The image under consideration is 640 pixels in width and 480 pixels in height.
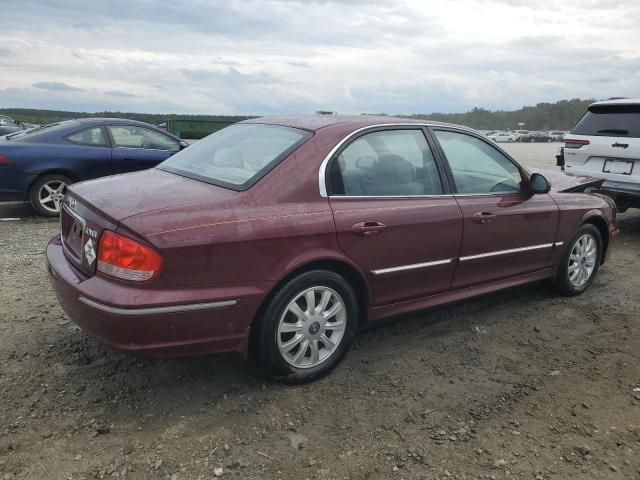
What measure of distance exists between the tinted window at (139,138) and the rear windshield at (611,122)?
6.00 meters

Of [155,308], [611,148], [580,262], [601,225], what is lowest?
[580,262]

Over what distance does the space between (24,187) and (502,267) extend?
6.31m

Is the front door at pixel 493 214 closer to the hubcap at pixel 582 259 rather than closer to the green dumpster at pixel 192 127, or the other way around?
the hubcap at pixel 582 259

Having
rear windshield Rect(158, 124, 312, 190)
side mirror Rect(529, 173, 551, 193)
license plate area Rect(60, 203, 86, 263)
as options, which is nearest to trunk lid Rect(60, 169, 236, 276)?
license plate area Rect(60, 203, 86, 263)

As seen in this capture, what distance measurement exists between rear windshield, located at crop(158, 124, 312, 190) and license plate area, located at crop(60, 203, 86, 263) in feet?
2.34

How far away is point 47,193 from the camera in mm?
7449

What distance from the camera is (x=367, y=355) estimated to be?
11.9 feet

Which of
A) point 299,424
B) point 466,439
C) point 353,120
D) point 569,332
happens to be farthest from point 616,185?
point 299,424

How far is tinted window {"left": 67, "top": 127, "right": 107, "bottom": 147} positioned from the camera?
24.9ft

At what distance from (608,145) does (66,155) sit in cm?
735

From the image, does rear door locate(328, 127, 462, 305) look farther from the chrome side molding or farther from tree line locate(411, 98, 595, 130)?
tree line locate(411, 98, 595, 130)

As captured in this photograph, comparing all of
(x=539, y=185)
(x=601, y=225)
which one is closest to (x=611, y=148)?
(x=601, y=225)

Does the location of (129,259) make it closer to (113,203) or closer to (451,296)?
(113,203)

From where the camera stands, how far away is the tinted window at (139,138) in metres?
7.89
